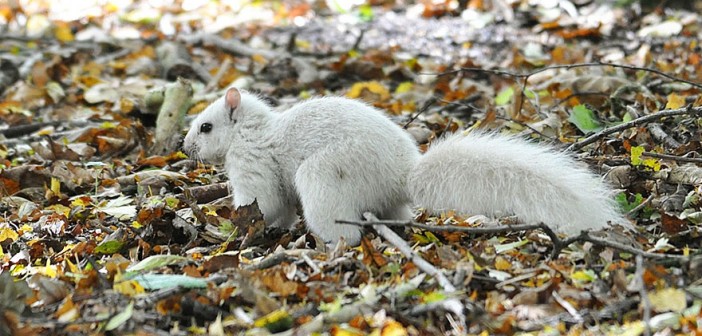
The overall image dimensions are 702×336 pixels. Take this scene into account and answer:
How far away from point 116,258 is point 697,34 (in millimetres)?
6339

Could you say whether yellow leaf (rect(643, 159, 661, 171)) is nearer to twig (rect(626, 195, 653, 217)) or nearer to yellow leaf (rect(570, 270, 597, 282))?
twig (rect(626, 195, 653, 217))

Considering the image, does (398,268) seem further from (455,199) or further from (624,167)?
(624,167)

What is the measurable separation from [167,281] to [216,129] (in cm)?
149

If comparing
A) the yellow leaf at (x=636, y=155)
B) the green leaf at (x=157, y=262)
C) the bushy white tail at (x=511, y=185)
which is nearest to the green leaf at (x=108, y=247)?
the green leaf at (x=157, y=262)

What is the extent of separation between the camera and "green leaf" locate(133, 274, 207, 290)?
3.16 m

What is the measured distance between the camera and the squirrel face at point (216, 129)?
178 inches

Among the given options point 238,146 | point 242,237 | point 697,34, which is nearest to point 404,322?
point 242,237

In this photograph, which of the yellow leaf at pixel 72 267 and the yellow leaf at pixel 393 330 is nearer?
the yellow leaf at pixel 393 330

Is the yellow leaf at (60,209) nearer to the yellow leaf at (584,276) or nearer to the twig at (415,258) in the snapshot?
the twig at (415,258)

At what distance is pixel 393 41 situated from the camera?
9086mm

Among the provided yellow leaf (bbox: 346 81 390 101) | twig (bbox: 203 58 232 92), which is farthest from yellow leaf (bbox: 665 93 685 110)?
twig (bbox: 203 58 232 92)

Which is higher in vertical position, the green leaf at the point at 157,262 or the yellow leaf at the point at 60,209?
the green leaf at the point at 157,262

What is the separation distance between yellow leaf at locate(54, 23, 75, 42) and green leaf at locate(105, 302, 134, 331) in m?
7.05

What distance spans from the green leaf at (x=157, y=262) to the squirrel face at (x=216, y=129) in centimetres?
97
